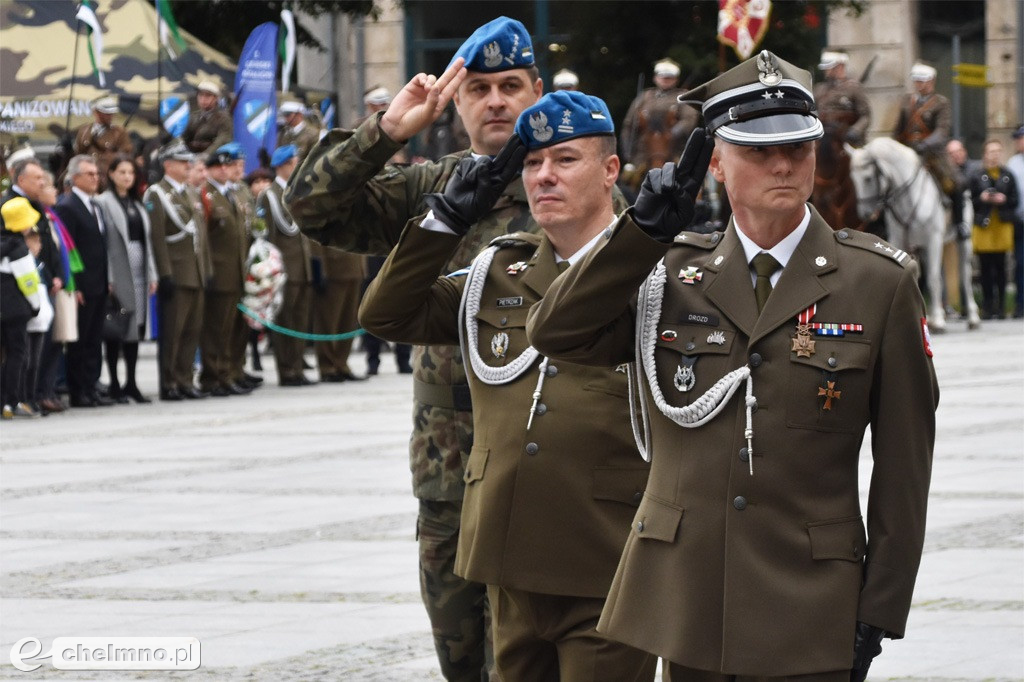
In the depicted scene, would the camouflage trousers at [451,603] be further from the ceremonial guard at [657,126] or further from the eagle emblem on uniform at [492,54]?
the ceremonial guard at [657,126]

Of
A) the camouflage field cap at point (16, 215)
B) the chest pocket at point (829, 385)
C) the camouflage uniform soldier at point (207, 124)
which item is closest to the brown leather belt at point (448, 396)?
the chest pocket at point (829, 385)

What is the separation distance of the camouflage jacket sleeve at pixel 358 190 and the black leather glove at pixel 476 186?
0.44 m

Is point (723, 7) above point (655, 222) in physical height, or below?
above

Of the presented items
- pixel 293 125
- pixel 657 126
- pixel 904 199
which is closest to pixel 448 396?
pixel 904 199

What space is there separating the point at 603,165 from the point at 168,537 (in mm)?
5594

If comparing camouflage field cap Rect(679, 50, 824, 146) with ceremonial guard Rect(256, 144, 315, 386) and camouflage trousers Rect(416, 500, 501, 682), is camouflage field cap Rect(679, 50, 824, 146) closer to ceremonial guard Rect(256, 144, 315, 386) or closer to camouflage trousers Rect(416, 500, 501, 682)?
camouflage trousers Rect(416, 500, 501, 682)

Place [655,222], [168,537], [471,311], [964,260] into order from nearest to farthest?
1. [655,222]
2. [471,311]
3. [168,537]
4. [964,260]

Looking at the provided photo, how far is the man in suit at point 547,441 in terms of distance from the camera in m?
4.62

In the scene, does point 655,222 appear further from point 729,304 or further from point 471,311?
point 471,311

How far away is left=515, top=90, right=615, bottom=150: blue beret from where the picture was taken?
180 inches

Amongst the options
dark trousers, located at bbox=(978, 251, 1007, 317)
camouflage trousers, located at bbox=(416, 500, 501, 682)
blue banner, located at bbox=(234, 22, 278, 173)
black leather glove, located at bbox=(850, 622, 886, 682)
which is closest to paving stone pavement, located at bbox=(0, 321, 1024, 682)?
camouflage trousers, located at bbox=(416, 500, 501, 682)

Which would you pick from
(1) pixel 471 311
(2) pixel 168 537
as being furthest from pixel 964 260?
(1) pixel 471 311

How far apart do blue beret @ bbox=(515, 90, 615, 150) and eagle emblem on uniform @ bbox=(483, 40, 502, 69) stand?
0.56m

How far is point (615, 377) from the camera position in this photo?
4.77 meters
